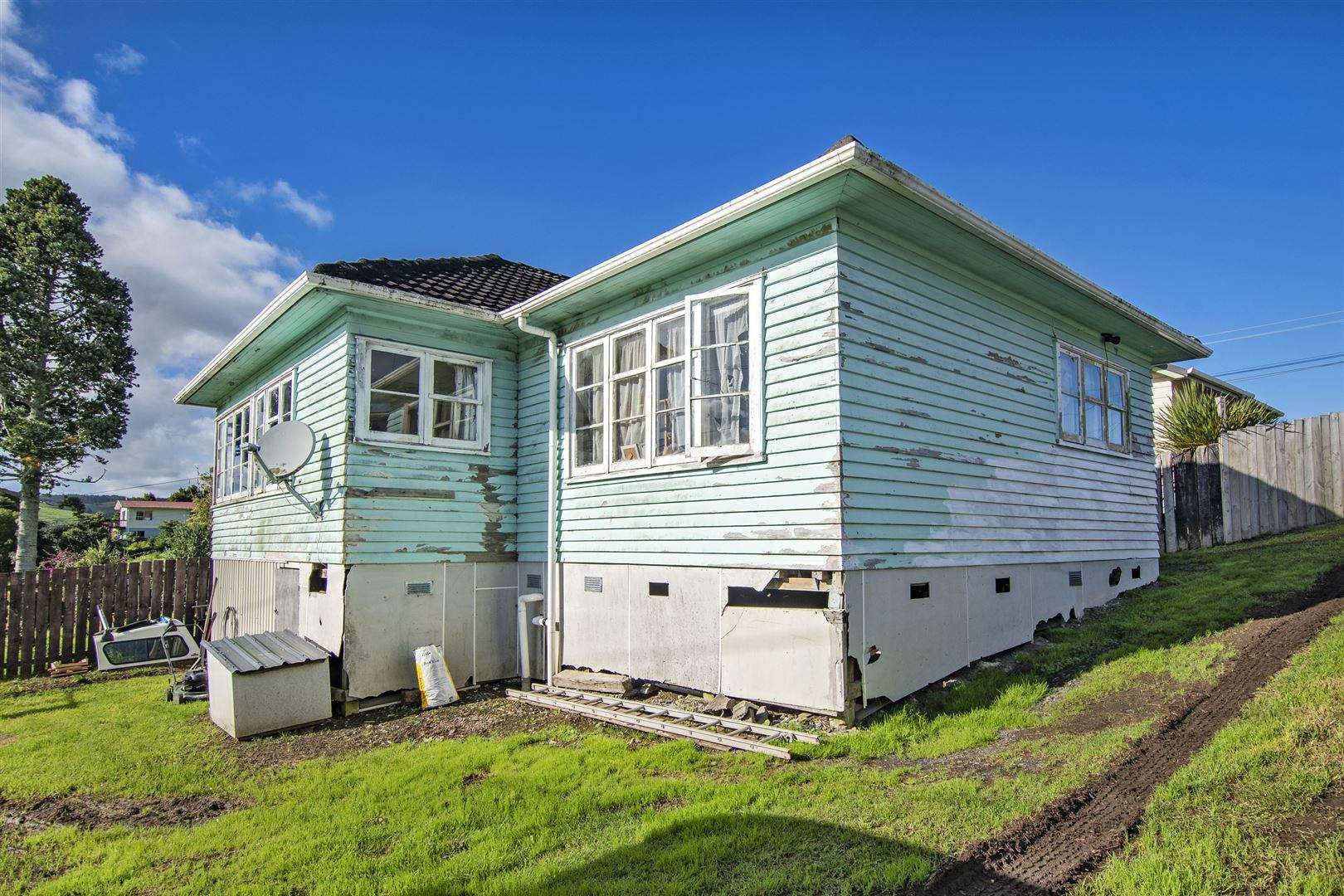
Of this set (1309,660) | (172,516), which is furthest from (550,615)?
(172,516)

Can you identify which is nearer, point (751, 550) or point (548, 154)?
point (751, 550)

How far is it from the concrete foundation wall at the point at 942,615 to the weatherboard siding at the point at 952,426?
6.8 inches

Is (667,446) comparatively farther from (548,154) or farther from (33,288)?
(33,288)

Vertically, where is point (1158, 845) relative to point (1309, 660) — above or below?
below

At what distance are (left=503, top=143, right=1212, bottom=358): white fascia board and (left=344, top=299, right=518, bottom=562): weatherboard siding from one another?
0.88m

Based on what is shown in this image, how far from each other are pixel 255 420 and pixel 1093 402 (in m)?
12.5

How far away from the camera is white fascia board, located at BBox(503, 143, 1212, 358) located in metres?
5.71

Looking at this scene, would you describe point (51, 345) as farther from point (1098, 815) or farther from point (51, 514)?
point (51, 514)

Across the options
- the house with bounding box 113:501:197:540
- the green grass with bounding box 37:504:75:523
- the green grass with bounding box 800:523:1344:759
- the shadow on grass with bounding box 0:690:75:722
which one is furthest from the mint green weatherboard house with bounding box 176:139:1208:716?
the house with bounding box 113:501:197:540

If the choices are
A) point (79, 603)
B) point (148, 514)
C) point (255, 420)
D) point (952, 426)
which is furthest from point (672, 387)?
point (148, 514)

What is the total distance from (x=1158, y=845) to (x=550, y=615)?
261 inches

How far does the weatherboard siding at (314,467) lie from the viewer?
8.59 metres

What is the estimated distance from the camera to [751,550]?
265 inches

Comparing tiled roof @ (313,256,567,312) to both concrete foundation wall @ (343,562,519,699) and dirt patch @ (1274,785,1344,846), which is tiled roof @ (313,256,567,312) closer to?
concrete foundation wall @ (343,562,519,699)
